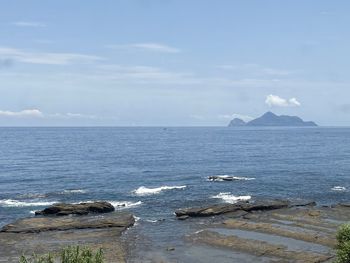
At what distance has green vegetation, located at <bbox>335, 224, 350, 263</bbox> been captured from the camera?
49.1 m

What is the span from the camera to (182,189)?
111 meters

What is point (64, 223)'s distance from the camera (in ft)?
256

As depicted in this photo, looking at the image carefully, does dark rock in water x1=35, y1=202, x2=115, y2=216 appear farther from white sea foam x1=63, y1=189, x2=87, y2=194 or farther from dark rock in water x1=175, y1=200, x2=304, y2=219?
white sea foam x1=63, y1=189, x2=87, y2=194

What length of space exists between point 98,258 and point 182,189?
79.0m

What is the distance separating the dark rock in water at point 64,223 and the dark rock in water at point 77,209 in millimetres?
3781

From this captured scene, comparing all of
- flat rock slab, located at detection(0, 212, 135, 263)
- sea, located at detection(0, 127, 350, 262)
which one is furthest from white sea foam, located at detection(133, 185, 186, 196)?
flat rock slab, located at detection(0, 212, 135, 263)

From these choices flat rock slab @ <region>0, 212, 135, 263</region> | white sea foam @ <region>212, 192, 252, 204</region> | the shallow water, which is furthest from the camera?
white sea foam @ <region>212, 192, 252, 204</region>

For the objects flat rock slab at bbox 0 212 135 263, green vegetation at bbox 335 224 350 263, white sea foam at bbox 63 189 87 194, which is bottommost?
flat rock slab at bbox 0 212 135 263

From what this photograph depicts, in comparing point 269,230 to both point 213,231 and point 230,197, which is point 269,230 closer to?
point 213,231

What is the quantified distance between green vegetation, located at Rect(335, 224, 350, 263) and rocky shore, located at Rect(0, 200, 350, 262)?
840 centimetres

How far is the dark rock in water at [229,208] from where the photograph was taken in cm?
8494

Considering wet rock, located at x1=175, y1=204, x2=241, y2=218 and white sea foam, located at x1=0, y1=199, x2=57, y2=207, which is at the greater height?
wet rock, located at x1=175, y1=204, x2=241, y2=218

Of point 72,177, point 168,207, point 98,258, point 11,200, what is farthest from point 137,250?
point 72,177

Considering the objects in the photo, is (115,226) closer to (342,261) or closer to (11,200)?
(11,200)
